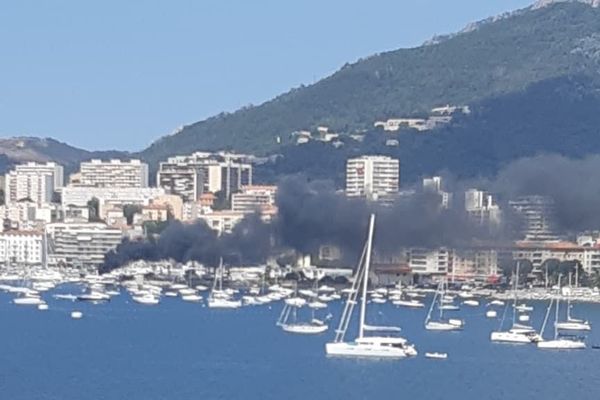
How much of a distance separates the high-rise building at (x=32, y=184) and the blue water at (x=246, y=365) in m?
49.1

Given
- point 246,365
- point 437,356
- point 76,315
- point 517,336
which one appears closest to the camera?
point 246,365

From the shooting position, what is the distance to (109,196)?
8856cm

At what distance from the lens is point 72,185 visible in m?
95.1

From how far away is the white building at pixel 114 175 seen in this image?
94.2 metres

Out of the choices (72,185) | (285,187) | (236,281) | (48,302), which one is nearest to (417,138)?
(72,185)

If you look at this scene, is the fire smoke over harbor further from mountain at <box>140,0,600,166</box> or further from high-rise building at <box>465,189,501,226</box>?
mountain at <box>140,0,600,166</box>

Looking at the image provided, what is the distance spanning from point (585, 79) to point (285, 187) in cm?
4337

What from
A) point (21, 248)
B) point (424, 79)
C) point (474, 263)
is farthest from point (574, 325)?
point (424, 79)

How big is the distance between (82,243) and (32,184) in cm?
2149

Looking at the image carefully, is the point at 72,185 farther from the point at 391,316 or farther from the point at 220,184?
the point at 391,316

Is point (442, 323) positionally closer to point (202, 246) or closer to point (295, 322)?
point (295, 322)

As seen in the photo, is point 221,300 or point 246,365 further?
point 221,300

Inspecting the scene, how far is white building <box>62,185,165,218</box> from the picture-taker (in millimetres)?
86125

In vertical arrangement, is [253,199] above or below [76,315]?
above
